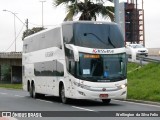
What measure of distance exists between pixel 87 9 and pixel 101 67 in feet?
45.7

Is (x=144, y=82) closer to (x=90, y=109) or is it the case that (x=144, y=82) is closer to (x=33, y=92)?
(x=33, y=92)

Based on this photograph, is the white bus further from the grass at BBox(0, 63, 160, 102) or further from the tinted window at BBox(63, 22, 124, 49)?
the grass at BBox(0, 63, 160, 102)

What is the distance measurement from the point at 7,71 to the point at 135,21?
3679 centimetres

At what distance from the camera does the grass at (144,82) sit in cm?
2536

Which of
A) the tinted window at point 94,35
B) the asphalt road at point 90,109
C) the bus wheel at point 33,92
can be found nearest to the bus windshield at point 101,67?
the tinted window at point 94,35

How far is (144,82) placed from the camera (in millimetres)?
31703

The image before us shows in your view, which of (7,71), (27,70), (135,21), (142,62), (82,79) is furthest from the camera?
(7,71)

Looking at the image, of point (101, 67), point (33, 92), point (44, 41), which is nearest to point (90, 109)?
point (101, 67)

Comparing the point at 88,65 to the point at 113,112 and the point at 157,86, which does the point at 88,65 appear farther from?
the point at 157,86

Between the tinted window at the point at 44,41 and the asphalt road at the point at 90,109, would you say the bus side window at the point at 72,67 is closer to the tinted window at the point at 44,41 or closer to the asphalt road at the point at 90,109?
the asphalt road at the point at 90,109

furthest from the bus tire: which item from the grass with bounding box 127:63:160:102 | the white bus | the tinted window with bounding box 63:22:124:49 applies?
the tinted window with bounding box 63:22:124:49

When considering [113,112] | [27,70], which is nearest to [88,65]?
[113,112]

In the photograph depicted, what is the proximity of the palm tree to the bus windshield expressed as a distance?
13.2m

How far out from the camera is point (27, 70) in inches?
1233
